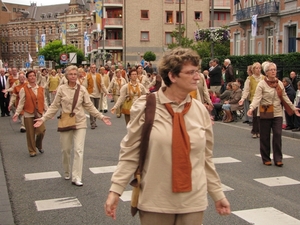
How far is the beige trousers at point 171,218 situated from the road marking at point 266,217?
2.91m

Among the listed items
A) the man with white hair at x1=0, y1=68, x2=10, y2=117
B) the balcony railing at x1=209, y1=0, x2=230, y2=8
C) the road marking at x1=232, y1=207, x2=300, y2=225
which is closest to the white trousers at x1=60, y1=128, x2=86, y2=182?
the road marking at x1=232, y1=207, x2=300, y2=225

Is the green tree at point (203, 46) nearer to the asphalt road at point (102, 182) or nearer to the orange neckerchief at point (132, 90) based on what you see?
the asphalt road at point (102, 182)

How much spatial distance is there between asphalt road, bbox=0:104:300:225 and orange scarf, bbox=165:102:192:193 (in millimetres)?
2927

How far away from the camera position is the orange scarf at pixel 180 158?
3656 millimetres

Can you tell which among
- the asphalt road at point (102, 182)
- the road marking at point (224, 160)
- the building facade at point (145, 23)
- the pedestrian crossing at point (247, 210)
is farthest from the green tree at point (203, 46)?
the pedestrian crossing at point (247, 210)

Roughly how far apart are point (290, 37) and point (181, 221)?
109 feet

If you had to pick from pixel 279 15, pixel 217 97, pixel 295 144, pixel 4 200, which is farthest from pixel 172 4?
pixel 4 200

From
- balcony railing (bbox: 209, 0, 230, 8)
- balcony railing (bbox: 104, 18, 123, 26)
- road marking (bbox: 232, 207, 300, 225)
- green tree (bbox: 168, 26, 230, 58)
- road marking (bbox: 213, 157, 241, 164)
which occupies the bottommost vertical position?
road marking (bbox: 232, 207, 300, 225)

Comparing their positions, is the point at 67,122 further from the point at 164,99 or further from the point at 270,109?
the point at 164,99

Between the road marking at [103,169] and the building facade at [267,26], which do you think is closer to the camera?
the road marking at [103,169]

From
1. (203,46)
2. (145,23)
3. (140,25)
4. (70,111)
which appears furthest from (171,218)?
(145,23)

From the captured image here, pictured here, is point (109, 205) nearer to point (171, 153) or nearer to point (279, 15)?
point (171, 153)

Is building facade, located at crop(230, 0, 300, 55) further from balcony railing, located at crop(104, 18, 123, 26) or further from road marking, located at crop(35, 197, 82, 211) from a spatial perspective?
balcony railing, located at crop(104, 18, 123, 26)

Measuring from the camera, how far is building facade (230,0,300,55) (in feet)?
113
